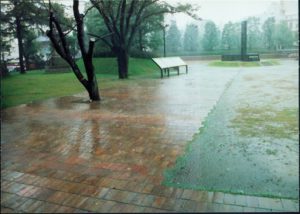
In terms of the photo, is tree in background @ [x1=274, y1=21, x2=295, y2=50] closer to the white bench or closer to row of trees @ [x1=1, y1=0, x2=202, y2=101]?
row of trees @ [x1=1, y1=0, x2=202, y2=101]

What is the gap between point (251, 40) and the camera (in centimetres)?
4603

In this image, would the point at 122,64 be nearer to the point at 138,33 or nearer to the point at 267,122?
the point at 138,33

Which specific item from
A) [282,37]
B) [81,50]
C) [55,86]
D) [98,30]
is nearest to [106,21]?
[55,86]

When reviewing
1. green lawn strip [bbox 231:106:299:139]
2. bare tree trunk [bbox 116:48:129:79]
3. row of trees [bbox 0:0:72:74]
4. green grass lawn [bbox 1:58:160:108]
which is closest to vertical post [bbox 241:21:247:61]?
green grass lawn [bbox 1:58:160:108]

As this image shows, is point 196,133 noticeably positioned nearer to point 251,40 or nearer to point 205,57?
point 205,57

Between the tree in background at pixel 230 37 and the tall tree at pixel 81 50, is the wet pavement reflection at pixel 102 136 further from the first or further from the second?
the tree in background at pixel 230 37

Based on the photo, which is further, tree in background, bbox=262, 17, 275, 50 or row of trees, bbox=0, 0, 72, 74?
tree in background, bbox=262, 17, 275, 50

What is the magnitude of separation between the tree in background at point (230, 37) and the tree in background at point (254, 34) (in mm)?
1559

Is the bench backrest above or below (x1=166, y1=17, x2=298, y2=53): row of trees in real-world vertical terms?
below

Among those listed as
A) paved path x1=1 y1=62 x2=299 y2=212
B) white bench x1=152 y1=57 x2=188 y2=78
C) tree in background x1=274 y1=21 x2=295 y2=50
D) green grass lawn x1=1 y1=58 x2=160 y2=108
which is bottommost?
paved path x1=1 y1=62 x2=299 y2=212

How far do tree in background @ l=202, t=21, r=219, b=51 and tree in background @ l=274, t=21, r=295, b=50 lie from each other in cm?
804

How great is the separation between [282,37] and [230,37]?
6826 mm

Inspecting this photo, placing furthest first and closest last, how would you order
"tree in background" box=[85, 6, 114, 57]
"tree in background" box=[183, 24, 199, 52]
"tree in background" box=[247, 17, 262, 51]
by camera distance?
"tree in background" box=[183, 24, 199, 52]
"tree in background" box=[247, 17, 262, 51]
"tree in background" box=[85, 6, 114, 57]

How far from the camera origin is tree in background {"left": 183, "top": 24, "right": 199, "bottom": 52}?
167ft
